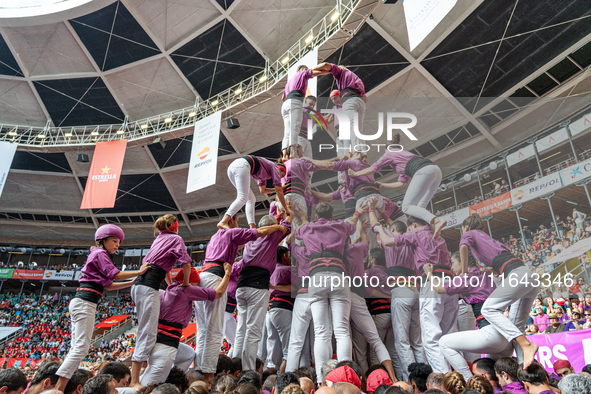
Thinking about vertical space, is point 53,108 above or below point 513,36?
above

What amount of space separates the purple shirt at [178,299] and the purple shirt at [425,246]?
200 centimetres

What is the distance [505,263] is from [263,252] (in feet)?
7.75

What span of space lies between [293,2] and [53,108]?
11.6 metres

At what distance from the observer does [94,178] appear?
13898 mm

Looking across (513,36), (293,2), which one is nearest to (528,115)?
(513,36)

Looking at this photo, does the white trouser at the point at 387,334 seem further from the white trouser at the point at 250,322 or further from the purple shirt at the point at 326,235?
the white trouser at the point at 250,322

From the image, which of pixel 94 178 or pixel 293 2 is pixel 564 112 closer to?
pixel 293 2

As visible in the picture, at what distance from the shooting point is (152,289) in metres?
3.51

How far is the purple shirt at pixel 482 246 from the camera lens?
3.51 m

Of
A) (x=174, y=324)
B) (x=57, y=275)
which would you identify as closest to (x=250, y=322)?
(x=174, y=324)

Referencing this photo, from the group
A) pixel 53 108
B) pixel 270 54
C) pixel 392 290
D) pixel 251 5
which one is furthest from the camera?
pixel 53 108

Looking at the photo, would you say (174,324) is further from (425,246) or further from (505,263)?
(505,263)

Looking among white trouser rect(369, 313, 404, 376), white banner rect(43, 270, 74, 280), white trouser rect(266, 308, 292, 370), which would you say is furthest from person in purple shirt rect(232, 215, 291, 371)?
white banner rect(43, 270, 74, 280)

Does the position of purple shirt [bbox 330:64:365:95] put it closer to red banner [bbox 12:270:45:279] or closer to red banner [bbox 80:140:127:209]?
red banner [bbox 80:140:127:209]
